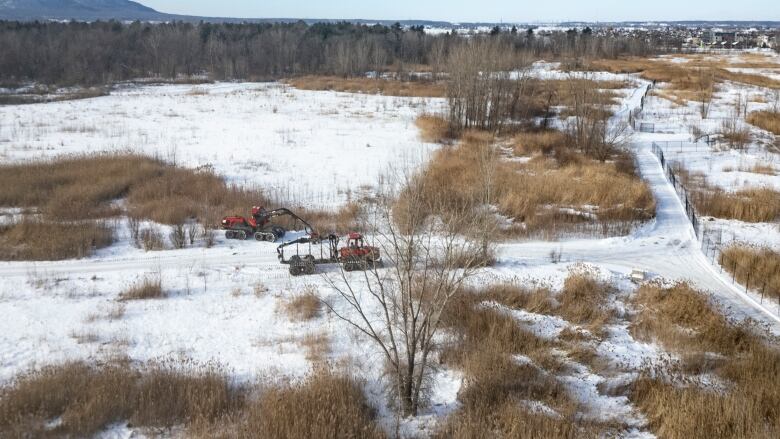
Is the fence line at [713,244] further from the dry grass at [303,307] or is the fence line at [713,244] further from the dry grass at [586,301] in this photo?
the dry grass at [303,307]

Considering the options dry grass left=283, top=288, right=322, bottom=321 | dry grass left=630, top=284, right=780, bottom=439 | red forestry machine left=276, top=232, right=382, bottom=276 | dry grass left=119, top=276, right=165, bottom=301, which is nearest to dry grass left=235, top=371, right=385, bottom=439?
dry grass left=283, top=288, right=322, bottom=321

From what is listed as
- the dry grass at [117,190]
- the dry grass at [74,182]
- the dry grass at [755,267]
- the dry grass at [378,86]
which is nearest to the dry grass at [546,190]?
the dry grass at [755,267]

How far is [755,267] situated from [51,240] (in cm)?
1794

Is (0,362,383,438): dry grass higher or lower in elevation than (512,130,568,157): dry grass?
lower

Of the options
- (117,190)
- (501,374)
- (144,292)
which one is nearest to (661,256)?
(501,374)

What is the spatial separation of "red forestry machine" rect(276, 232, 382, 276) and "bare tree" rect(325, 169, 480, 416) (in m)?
0.40

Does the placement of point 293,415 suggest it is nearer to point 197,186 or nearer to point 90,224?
point 90,224

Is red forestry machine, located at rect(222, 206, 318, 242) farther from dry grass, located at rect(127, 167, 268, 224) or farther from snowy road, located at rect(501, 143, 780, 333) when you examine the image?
snowy road, located at rect(501, 143, 780, 333)

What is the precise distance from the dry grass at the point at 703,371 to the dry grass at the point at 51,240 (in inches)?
532

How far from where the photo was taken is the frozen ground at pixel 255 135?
23.5m

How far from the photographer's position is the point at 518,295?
43.2ft

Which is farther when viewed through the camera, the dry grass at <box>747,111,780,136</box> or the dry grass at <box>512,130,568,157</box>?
the dry grass at <box>747,111,780,136</box>

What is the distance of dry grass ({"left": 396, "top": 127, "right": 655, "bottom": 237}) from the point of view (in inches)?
691

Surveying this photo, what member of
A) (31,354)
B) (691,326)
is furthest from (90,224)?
(691,326)
